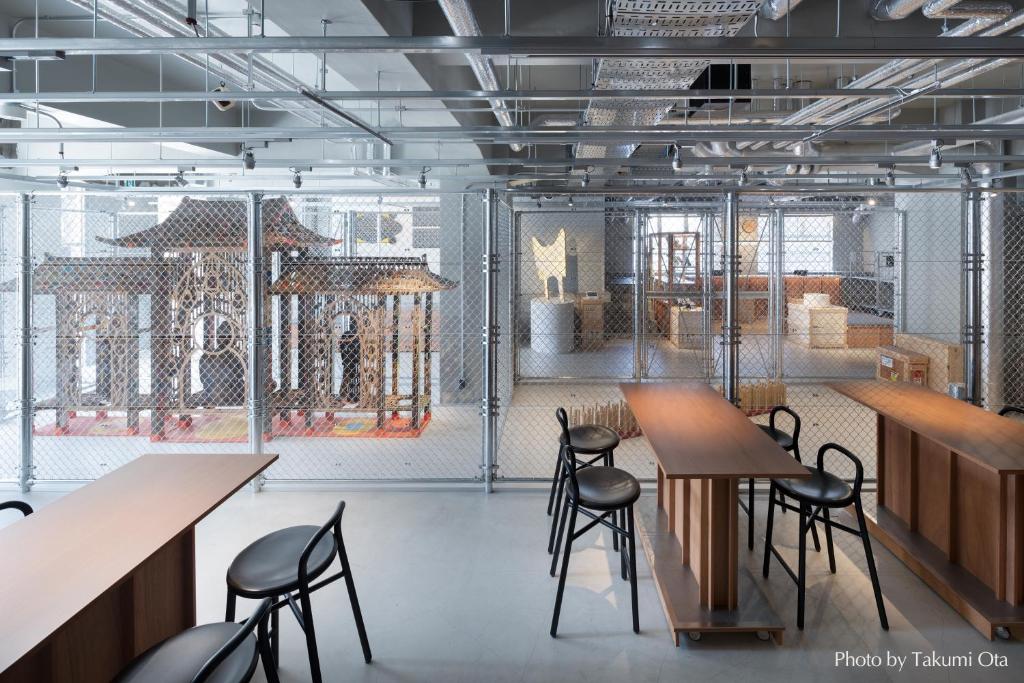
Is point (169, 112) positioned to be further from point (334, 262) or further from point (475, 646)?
point (475, 646)

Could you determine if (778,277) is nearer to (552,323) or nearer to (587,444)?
(552,323)

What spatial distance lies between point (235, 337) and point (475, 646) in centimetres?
417

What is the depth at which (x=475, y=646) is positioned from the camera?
2629 mm

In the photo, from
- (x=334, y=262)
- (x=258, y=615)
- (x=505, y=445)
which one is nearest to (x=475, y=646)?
(x=258, y=615)

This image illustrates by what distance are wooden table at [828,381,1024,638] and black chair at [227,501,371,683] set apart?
2.60 m

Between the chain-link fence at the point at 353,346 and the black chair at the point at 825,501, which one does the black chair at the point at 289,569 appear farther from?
the chain-link fence at the point at 353,346

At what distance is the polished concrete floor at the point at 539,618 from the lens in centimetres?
246

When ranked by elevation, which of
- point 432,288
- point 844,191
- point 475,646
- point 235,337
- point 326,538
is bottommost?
point 475,646

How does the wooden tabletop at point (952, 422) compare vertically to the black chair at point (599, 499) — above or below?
above

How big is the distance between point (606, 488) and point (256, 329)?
295 centimetres

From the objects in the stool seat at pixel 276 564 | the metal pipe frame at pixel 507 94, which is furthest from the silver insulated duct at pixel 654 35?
the stool seat at pixel 276 564

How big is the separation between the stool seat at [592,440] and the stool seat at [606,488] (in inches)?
17.1

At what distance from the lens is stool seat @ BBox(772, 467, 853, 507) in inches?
106

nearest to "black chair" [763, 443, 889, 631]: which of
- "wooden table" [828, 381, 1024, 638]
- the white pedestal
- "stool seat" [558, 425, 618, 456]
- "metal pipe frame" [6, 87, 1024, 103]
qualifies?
"wooden table" [828, 381, 1024, 638]
